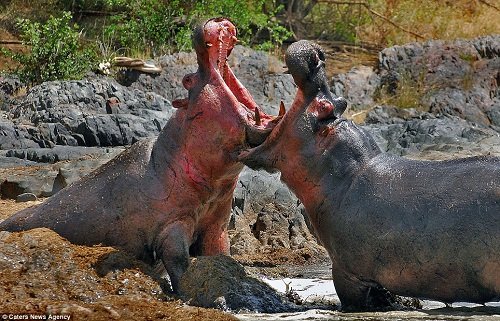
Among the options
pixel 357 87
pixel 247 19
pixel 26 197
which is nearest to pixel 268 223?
pixel 26 197

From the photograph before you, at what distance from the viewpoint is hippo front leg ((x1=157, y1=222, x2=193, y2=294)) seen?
809 centimetres

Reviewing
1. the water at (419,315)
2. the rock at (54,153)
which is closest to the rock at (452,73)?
the rock at (54,153)

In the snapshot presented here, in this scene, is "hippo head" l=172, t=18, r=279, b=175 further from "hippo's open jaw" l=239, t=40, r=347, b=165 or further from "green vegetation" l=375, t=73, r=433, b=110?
"green vegetation" l=375, t=73, r=433, b=110

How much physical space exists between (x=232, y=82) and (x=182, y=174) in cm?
75

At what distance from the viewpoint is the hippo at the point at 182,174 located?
8359mm

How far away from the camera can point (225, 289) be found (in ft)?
25.3

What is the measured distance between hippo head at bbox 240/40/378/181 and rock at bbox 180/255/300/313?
2.56 feet

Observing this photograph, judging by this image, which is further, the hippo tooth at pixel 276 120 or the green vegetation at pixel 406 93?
the green vegetation at pixel 406 93

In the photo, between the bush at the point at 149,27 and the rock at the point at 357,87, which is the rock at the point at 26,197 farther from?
the bush at the point at 149,27

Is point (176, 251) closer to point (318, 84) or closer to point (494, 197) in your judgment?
point (318, 84)

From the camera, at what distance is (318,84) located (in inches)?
310

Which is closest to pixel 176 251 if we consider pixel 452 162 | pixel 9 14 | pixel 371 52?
pixel 452 162

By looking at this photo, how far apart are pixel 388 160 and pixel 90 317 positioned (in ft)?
7.88

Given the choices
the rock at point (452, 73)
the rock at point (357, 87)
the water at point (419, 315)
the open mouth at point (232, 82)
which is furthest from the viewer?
the rock at point (357, 87)
